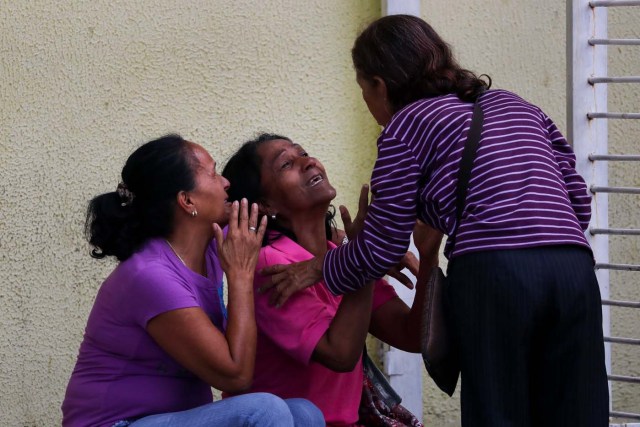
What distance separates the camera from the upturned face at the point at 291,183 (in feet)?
11.5

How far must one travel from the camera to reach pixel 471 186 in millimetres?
2928

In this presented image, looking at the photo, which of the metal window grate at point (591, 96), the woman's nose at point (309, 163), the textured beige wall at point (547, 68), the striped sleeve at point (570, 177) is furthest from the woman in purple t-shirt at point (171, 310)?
the textured beige wall at point (547, 68)

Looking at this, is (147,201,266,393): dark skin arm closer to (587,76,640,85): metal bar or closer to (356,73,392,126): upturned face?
(356,73,392,126): upturned face

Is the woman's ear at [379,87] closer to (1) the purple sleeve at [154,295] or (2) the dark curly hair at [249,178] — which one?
(2) the dark curly hair at [249,178]

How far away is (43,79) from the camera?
14.3ft

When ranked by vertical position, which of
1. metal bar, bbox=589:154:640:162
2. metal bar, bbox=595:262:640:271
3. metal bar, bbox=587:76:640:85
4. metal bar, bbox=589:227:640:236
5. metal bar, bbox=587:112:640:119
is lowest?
metal bar, bbox=595:262:640:271

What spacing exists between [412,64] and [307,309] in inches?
31.2

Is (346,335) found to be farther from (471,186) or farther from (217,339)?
(471,186)

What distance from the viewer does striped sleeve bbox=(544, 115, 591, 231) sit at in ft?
10.4

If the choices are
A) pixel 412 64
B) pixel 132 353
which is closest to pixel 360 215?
pixel 412 64

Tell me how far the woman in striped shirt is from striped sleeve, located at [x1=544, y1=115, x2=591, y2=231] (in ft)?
0.09

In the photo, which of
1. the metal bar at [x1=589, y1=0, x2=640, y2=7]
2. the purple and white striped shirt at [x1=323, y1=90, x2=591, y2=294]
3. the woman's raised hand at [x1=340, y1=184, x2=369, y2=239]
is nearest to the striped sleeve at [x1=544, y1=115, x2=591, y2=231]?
the purple and white striped shirt at [x1=323, y1=90, x2=591, y2=294]

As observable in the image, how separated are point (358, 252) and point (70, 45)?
1.82 metres

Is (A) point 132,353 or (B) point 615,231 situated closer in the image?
(A) point 132,353
